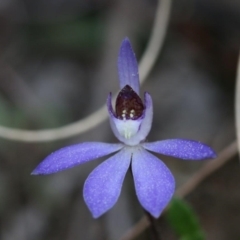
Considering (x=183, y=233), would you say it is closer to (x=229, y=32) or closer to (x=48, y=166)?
(x=48, y=166)

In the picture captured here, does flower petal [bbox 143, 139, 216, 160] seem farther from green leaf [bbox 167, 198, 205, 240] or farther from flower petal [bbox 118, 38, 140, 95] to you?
green leaf [bbox 167, 198, 205, 240]

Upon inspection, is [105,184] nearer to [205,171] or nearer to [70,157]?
[70,157]

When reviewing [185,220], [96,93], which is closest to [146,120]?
[185,220]

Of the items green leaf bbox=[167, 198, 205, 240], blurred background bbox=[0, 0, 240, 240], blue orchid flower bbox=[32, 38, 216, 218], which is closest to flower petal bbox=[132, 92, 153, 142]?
blue orchid flower bbox=[32, 38, 216, 218]

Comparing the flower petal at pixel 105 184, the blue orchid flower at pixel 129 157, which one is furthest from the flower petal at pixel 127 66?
the flower petal at pixel 105 184

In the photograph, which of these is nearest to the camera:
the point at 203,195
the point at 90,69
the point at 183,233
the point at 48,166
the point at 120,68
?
the point at 48,166

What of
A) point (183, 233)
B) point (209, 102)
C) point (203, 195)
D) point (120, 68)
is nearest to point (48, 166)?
point (120, 68)

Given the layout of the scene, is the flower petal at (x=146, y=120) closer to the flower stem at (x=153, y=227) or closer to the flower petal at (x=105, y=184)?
the flower petal at (x=105, y=184)
